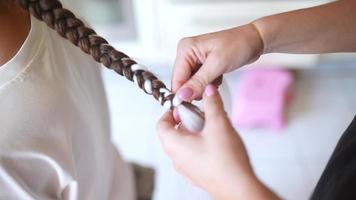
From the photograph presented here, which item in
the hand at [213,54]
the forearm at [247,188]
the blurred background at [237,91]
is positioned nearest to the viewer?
the forearm at [247,188]

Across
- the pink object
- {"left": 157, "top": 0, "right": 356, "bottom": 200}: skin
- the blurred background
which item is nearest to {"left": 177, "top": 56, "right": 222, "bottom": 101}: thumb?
{"left": 157, "top": 0, "right": 356, "bottom": 200}: skin

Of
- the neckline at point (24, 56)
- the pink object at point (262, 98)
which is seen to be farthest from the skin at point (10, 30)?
the pink object at point (262, 98)

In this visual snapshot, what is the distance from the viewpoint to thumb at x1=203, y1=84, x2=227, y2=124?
418 mm

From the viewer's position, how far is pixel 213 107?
429 mm

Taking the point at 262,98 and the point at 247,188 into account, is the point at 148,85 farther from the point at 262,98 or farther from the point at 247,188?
the point at 262,98

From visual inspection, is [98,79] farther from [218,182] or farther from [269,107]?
[269,107]

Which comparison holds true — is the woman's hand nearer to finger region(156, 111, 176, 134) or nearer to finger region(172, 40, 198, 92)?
finger region(156, 111, 176, 134)

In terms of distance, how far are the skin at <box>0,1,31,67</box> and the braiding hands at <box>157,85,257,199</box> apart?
21cm

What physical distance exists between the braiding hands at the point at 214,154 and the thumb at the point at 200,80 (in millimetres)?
48

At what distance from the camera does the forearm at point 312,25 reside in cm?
60

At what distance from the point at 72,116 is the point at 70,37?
0.38ft

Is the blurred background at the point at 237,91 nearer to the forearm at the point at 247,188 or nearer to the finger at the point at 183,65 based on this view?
the finger at the point at 183,65

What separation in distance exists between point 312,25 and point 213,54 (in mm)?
162

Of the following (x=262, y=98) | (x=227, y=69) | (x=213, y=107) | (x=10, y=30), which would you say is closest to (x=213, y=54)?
(x=227, y=69)
